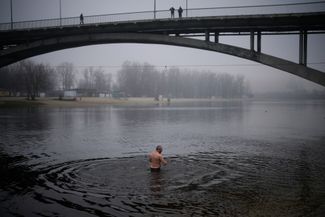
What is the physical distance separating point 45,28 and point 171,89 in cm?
15219

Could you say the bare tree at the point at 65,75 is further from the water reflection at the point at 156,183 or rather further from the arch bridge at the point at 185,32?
the water reflection at the point at 156,183

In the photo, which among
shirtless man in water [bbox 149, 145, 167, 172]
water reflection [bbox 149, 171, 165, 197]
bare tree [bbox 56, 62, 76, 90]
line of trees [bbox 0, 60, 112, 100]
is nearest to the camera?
water reflection [bbox 149, 171, 165, 197]

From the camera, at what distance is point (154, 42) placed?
110ft

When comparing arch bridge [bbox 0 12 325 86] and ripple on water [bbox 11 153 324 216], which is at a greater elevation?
arch bridge [bbox 0 12 325 86]

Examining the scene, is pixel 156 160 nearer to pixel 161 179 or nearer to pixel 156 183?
pixel 161 179

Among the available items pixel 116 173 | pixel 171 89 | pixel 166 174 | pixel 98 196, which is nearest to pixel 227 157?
pixel 166 174

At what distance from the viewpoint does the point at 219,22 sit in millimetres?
28766

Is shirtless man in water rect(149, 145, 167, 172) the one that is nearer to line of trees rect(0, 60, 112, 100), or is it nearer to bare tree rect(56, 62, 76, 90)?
line of trees rect(0, 60, 112, 100)

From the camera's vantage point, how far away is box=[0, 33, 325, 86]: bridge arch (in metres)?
27.1

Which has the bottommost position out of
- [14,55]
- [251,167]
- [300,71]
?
[251,167]

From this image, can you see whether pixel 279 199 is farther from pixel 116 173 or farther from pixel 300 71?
pixel 300 71

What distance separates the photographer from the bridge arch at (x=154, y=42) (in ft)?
88.8

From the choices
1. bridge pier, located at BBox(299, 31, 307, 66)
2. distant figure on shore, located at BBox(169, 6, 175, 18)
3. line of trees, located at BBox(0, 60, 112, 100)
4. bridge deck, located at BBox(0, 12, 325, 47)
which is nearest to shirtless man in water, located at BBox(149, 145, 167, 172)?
bridge deck, located at BBox(0, 12, 325, 47)

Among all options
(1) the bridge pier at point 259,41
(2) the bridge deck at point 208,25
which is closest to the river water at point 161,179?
(1) the bridge pier at point 259,41
